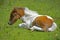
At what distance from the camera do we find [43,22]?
9.17 m

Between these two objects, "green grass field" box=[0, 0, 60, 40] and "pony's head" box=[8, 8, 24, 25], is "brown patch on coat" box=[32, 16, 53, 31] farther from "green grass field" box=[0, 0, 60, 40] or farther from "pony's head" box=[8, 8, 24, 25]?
"pony's head" box=[8, 8, 24, 25]

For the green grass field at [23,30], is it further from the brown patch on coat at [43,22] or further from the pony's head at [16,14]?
the pony's head at [16,14]

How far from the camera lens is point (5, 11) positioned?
12641 mm

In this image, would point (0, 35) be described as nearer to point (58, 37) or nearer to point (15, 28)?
point (15, 28)

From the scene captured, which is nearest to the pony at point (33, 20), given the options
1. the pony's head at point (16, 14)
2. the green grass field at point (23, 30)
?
the pony's head at point (16, 14)

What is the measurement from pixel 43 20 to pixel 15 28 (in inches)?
37.6

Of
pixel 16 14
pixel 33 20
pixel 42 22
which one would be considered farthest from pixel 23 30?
pixel 42 22

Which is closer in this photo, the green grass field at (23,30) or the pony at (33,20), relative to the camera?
the green grass field at (23,30)

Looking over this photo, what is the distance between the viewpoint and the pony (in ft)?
30.1

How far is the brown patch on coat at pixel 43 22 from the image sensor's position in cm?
913

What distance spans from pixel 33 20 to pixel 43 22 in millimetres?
327

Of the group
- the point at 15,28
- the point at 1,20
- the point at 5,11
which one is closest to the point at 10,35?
the point at 15,28

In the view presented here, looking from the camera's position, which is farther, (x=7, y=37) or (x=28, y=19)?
(x=28, y=19)

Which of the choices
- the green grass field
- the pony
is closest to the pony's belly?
the pony
